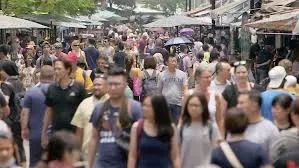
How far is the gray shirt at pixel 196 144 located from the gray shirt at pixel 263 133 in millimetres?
437

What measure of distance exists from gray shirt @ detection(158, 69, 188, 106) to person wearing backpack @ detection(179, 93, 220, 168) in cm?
467

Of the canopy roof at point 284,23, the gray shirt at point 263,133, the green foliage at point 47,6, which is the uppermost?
the green foliage at point 47,6

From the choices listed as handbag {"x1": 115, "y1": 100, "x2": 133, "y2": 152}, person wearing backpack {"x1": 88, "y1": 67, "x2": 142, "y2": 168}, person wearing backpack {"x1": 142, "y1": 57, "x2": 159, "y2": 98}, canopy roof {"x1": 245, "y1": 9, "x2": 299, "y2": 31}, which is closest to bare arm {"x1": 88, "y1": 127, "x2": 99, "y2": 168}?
person wearing backpack {"x1": 88, "y1": 67, "x2": 142, "y2": 168}

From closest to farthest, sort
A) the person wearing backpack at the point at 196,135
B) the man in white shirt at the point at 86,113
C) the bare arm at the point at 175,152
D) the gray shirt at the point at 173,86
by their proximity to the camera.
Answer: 1. the bare arm at the point at 175,152
2. the person wearing backpack at the point at 196,135
3. the man in white shirt at the point at 86,113
4. the gray shirt at the point at 173,86

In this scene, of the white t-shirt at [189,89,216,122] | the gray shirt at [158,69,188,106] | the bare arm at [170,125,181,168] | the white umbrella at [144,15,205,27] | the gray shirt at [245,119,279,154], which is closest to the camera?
the bare arm at [170,125,181,168]

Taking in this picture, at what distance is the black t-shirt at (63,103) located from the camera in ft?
30.5

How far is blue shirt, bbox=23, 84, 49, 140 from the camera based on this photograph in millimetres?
9742

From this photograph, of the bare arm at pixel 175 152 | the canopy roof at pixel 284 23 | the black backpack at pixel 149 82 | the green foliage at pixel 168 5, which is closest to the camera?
the bare arm at pixel 175 152

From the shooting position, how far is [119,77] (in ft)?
25.0

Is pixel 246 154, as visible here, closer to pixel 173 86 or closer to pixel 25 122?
pixel 25 122

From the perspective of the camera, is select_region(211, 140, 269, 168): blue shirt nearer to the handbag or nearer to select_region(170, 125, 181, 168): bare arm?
select_region(170, 125, 181, 168): bare arm

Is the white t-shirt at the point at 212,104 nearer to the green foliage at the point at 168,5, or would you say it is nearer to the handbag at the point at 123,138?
the handbag at the point at 123,138

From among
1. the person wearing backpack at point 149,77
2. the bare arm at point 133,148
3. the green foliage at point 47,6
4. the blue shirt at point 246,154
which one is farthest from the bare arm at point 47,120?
the green foliage at point 47,6

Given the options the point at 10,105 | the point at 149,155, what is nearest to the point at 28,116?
the point at 10,105
